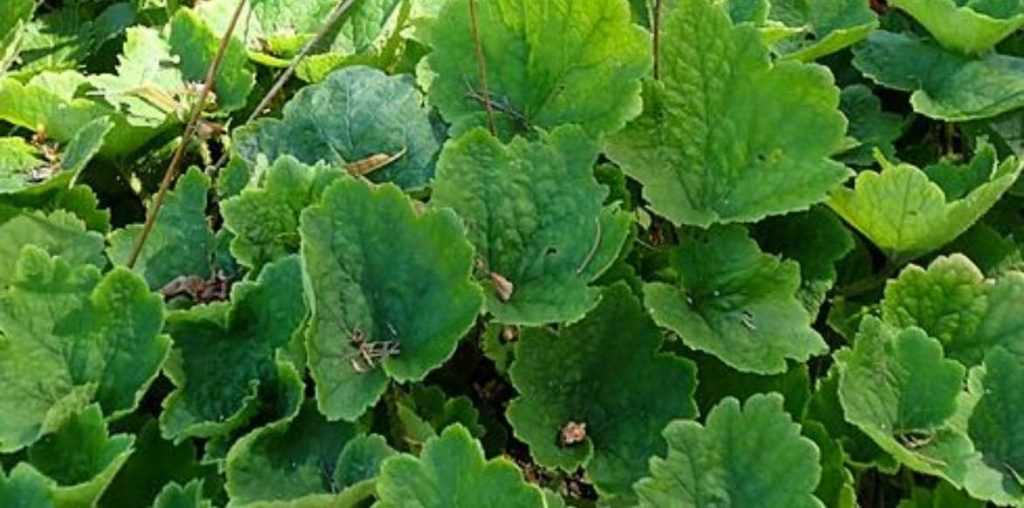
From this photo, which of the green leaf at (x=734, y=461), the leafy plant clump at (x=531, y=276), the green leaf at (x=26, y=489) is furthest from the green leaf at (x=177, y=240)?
the green leaf at (x=734, y=461)

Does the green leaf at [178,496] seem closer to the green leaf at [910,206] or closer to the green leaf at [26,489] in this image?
the green leaf at [26,489]

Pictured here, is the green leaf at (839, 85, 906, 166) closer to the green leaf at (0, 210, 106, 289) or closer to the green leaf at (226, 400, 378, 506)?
the green leaf at (226, 400, 378, 506)

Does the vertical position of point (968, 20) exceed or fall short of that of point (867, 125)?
it exceeds it

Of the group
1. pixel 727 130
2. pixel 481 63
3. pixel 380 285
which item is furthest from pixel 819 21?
pixel 380 285

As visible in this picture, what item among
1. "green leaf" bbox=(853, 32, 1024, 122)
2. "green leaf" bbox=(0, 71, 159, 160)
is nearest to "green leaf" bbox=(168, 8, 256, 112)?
"green leaf" bbox=(0, 71, 159, 160)

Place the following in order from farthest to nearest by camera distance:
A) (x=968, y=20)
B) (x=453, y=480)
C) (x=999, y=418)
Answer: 1. (x=968, y=20)
2. (x=999, y=418)
3. (x=453, y=480)

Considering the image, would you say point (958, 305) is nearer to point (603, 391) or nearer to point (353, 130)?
point (603, 391)
